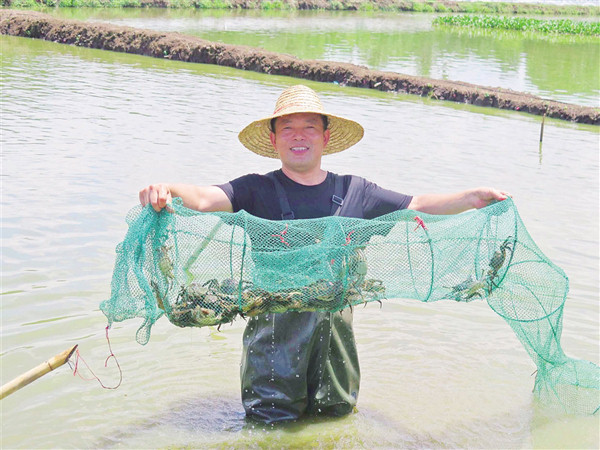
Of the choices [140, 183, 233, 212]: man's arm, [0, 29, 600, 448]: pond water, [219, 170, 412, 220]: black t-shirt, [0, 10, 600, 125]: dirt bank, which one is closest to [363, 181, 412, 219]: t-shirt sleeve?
[219, 170, 412, 220]: black t-shirt

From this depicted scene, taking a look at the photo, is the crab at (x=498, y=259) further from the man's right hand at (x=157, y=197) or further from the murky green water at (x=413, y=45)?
the murky green water at (x=413, y=45)

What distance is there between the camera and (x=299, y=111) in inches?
122

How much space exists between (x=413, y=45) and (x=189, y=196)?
2387 cm

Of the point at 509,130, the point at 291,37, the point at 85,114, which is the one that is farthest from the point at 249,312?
the point at 291,37

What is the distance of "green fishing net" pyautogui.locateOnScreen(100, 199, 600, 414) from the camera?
9.61 ft

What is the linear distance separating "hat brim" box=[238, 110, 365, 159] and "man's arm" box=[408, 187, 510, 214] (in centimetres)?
44

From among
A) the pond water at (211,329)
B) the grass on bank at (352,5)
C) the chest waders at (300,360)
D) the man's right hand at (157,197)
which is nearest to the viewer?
the man's right hand at (157,197)

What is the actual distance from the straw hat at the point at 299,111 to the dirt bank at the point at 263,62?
9703mm

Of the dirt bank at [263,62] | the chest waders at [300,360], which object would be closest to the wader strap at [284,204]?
the chest waders at [300,360]

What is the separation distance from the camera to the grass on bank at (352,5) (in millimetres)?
32219

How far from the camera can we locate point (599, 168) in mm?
9633

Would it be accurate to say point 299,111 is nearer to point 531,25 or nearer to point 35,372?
point 35,372

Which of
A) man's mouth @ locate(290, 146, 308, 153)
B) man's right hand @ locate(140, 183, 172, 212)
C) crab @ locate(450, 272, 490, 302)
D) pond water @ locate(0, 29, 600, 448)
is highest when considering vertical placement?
man's mouth @ locate(290, 146, 308, 153)

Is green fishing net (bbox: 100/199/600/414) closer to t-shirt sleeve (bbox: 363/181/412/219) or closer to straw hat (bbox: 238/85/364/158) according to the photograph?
t-shirt sleeve (bbox: 363/181/412/219)
